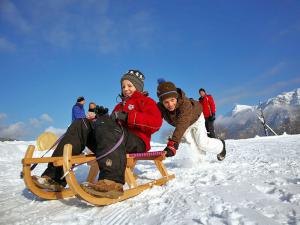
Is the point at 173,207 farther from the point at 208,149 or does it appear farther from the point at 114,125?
the point at 208,149

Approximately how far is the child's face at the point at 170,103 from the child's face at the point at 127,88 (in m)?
0.64

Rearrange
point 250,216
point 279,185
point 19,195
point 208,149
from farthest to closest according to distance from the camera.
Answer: point 208,149, point 19,195, point 279,185, point 250,216

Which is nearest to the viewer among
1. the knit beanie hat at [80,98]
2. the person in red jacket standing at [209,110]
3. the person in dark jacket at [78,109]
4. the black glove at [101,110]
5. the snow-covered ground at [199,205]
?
the snow-covered ground at [199,205]

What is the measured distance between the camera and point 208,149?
194 inches

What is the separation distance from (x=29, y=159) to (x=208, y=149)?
119 inches

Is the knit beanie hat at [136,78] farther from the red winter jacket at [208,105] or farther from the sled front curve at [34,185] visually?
the red winter jacket at [208,105]

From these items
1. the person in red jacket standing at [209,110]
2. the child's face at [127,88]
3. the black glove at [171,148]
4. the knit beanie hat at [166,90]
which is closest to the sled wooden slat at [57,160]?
the black glove at [171,148]

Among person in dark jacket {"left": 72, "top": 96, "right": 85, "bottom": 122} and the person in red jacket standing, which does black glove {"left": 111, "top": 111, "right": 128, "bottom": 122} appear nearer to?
person in dark jacket {"left": 72, "top": 96, "right": 85, "bottom": 122}

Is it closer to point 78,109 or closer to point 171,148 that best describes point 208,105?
point 78,109

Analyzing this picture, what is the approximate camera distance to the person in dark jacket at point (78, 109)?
7.94m

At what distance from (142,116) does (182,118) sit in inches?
41.1

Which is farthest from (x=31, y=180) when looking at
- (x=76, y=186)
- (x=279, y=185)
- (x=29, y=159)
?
(x=279, y=185)

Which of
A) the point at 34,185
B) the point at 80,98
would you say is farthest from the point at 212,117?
the point at 34,185

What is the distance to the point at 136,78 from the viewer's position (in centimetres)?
400
